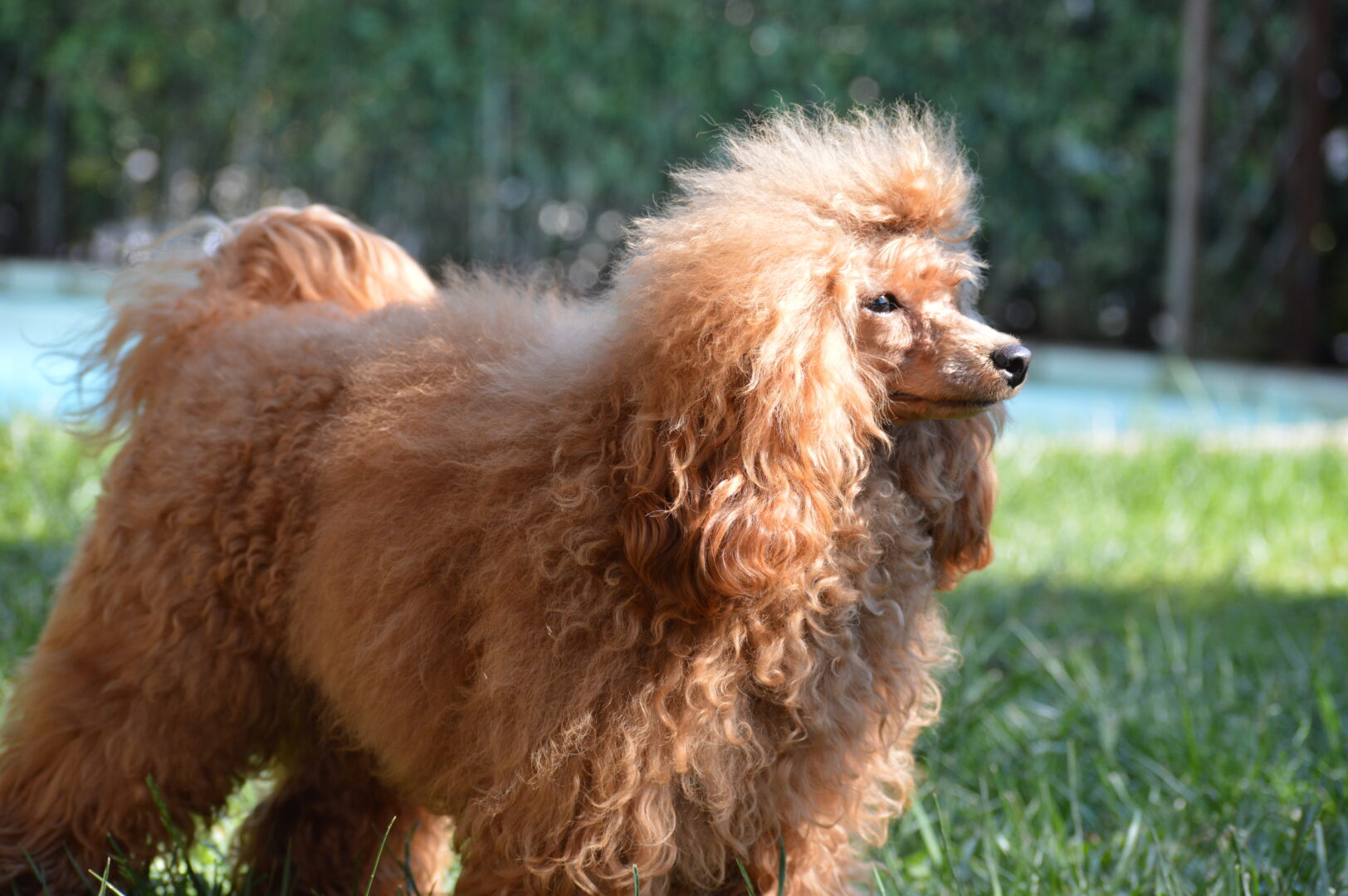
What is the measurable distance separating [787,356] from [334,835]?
4.65ft

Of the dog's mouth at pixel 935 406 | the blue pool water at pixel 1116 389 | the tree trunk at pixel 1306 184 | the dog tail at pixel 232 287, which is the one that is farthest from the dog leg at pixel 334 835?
the tree trunk at pixel 1306 184

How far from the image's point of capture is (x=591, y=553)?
1604mm

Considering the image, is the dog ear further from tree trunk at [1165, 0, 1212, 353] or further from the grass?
tree trunk at [1165, 0, 1212, 353]

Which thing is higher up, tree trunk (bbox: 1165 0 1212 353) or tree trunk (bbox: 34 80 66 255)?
tree trunk (bbox: 1165 0 1212 353)

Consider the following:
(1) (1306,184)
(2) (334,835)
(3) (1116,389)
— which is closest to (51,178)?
(3) (1116,389)

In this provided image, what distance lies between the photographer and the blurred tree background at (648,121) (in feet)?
27.2

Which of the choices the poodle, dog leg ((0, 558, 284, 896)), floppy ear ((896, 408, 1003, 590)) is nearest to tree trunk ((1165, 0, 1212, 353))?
the poodle

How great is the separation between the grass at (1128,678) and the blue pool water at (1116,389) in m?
0.82

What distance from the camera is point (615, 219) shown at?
9820 millimetres

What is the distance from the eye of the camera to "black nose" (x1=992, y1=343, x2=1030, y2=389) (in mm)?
1650

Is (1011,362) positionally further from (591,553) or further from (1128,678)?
(1128,678)

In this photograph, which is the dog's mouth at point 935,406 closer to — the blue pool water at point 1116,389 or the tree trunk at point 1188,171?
the blue pool water at point 1116,389

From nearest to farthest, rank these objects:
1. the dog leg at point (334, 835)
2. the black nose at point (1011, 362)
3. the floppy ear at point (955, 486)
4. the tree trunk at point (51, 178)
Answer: the black nose at point (1011, 362) → the floppy ear at point (955, 486) → the dog leg at point (334, 835) → the tree trunk at point (51, 178)

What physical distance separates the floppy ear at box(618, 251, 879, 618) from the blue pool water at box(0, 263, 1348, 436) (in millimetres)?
A: 3973
